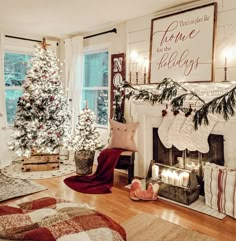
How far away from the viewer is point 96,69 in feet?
16.4

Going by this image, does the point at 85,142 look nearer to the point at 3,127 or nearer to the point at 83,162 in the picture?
the point at 83,162

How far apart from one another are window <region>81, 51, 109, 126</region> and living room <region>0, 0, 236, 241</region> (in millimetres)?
19

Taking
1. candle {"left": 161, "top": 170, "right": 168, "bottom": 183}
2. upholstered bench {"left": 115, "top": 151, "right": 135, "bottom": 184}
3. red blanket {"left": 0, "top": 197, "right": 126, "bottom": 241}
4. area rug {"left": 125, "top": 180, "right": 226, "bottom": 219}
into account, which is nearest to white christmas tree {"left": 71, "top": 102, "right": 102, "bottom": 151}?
upholstered bench {"left": 115, "top": 151, "right": 135, "bottom": 184}

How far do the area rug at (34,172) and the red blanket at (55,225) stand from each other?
8.52ft

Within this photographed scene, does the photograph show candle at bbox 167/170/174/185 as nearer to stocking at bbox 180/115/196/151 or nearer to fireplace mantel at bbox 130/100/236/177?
stocking at bbox 180/115/196/151

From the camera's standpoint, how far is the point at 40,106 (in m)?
4.46

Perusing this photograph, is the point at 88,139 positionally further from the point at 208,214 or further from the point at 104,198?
the point at 208,214

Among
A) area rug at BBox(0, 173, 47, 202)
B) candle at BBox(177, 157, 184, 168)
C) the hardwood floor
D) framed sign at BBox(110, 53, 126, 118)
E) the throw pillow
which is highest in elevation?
framed sign at BBox(110, 53, 126, 118)

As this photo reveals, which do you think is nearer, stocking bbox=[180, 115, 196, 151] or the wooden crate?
stocking bbox=[180, 115, 196, 151]

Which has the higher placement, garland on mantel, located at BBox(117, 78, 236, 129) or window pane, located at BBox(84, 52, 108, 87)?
window pane, located at BBox(84, 52, 108, 87)

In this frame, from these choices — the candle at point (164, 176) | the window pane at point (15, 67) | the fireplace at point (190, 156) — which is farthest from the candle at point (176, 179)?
the window pane at point (15, 67)

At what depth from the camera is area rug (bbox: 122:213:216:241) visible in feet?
7.87

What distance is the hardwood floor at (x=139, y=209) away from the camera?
2594 millimetres

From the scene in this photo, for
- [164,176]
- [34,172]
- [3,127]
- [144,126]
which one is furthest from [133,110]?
[3,127]
